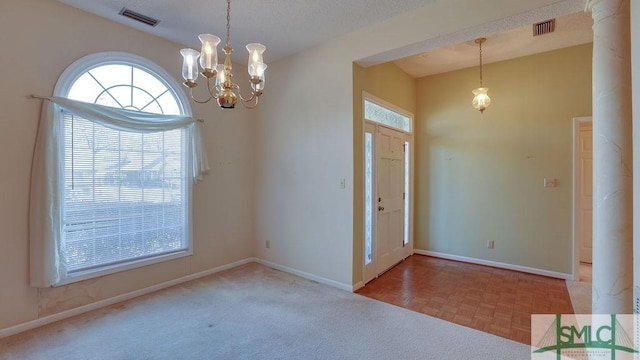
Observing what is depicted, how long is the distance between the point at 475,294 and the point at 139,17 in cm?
472

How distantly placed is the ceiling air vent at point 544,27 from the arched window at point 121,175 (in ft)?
13.7

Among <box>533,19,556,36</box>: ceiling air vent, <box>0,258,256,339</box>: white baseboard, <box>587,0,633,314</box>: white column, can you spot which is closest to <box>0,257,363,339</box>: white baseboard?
<box>0,258,256,339</box>: white baseboard

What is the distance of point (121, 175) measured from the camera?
323 cm

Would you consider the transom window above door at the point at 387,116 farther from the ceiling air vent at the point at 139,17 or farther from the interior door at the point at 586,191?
the interior door at the point at 586,191

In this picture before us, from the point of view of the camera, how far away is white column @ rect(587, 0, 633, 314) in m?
1.94

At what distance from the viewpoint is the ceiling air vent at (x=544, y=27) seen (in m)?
3.21

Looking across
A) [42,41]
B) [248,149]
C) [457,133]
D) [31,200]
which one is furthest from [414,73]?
[31,200]

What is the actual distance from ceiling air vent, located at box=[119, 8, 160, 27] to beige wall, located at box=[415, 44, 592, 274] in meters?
3.97

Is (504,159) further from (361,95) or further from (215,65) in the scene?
(215,65)

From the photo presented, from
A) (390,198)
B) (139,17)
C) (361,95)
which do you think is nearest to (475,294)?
(390,198)

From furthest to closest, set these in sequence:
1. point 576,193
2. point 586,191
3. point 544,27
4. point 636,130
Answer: point 586,191, point 576,193, point 544,27, point 636,130

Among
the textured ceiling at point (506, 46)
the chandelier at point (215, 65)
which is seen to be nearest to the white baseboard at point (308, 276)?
the chandelier at point (215, 65)

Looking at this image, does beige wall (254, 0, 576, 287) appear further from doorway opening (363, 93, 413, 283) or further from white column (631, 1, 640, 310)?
white column (631, 1, 640, 310)

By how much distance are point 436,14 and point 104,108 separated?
3418 millimetres
